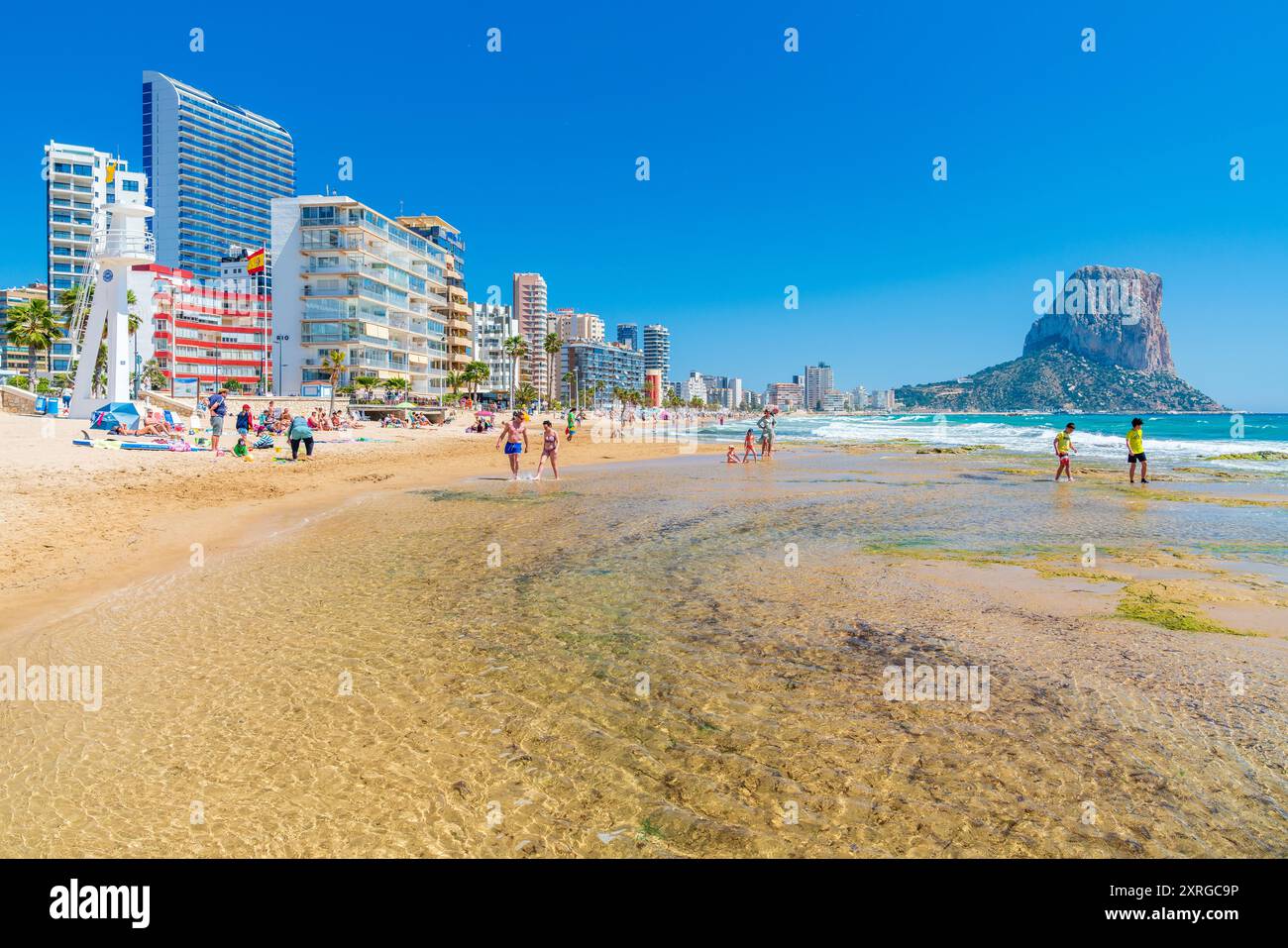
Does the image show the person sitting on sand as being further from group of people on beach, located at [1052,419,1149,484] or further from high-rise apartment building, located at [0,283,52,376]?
high-rise apartment building, located at [0,283,52,376]

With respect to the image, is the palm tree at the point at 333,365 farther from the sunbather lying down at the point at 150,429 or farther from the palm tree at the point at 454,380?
the sunbather lying down at the point at 150,429

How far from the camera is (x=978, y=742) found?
518 centimetres

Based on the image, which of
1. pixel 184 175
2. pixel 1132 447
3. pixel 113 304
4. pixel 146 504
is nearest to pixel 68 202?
pixel 184 175

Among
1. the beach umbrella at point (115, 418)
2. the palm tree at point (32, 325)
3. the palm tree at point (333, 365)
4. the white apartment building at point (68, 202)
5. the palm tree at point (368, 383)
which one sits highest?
the white apartment building at point (68, 202)

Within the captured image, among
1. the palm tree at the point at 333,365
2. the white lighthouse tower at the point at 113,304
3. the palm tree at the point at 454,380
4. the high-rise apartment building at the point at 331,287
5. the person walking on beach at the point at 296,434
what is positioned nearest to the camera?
the person walking on beach at the point at 296,434

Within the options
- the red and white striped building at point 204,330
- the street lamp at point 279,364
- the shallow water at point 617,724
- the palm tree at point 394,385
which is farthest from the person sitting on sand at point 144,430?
the red and white striped building at point 204,330

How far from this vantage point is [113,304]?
3988cm

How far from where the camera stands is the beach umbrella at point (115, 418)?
101 feet

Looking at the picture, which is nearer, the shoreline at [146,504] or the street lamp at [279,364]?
the shoreline at [146,504]

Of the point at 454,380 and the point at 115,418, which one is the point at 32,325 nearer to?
the point at 454,380

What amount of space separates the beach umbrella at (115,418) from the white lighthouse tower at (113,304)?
8864mm

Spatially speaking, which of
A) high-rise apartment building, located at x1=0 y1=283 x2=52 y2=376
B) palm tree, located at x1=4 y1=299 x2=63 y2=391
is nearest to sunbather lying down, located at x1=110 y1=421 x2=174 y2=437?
palm tree, located at x1=4 y1=299 x2=63 y2=391
